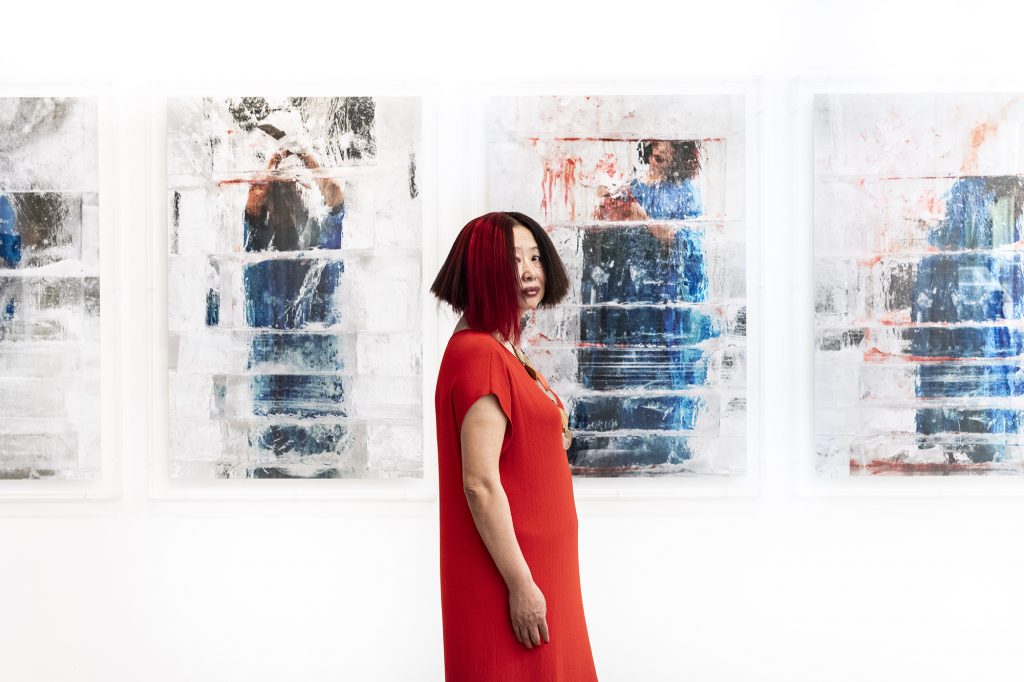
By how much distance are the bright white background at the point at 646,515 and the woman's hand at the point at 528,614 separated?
717 mm

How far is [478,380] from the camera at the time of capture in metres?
1.42

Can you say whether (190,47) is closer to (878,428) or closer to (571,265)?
(571,265)

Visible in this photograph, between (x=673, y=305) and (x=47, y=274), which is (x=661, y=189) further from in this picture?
(x=47, y=274)

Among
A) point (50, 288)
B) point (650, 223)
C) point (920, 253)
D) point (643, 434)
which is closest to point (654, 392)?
point (643, 434)

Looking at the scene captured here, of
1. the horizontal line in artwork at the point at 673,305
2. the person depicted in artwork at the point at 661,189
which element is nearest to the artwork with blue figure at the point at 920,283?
the horizontal line in artwork at the point at 673,305

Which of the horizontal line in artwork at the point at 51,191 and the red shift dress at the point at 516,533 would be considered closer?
the red shift dress at the point at 516,533

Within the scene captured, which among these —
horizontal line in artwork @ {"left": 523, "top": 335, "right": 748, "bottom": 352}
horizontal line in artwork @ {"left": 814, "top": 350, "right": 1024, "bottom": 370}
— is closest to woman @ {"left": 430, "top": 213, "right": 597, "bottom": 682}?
horizontal line in artwork @ {"left": 523, "top": 335, "right": 748, "bottom": 352}

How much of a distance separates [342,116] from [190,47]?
51 cm

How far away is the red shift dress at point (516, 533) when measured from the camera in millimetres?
1435

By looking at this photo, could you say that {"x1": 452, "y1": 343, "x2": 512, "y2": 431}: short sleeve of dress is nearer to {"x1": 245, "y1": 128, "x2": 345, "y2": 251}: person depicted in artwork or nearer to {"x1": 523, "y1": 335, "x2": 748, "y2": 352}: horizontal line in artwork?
{"x1": 523, "y1": 335, "x2": 748, "y2": 352}: horizontal line in artwork

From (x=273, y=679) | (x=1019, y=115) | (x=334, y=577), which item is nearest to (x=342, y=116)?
(x=334, y=577)

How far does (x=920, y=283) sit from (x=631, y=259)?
0.84 m

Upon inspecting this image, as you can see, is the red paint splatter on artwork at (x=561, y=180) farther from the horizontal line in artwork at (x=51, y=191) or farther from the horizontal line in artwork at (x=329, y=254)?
the horizontal line in artwork at (x=51, y=191)

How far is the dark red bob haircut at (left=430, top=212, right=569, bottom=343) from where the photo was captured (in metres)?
1.52
